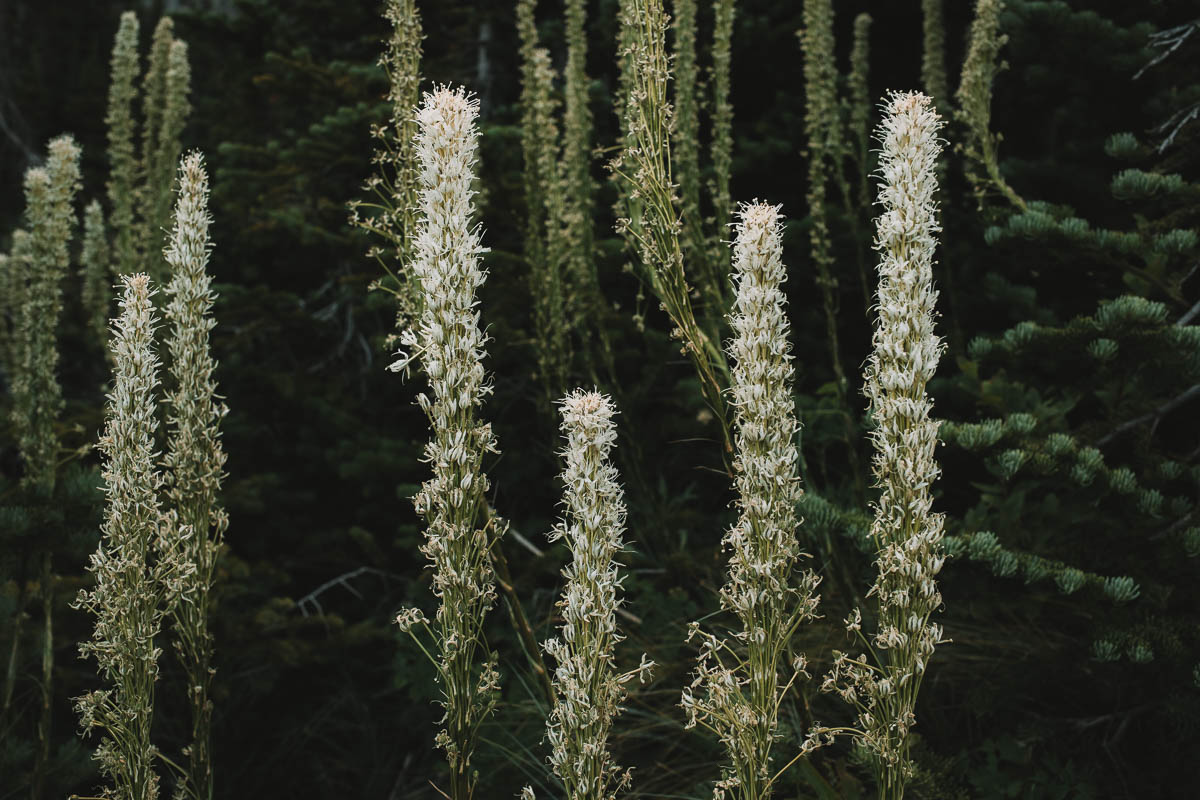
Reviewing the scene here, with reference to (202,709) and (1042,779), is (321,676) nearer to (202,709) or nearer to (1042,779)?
(202,709)

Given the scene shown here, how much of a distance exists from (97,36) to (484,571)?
441 inches

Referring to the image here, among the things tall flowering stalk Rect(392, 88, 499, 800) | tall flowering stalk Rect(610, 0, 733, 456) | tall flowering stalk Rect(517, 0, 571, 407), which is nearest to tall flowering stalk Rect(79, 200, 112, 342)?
tall flowering stalk Rect(517, 0, 571, 407)

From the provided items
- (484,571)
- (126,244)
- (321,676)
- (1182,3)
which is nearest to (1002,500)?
(484,571)

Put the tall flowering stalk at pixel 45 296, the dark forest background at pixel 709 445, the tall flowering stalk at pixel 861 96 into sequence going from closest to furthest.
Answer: the dark forest background at pixel 709 445, the tall flowering stalk at pixel 45 296, the tall flowering stalk at pixel 861 96

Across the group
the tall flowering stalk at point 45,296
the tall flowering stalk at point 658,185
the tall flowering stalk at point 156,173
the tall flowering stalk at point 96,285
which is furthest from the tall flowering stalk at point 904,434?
the tall flowering stalk at point 96,285

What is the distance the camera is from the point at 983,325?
15.4 ft

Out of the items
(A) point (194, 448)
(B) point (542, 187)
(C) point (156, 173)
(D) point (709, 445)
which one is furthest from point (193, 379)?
(D) point (709, 445)

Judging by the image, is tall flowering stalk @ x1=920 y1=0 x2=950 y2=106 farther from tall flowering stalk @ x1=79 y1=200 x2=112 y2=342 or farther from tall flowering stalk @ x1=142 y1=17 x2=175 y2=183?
tall flowering stalk @ x1=79 y1=200 x2=112 y2=342

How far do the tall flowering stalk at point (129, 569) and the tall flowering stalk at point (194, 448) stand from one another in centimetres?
13

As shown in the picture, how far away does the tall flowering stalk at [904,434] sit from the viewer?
1.72 metres

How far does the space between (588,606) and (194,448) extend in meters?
1.23

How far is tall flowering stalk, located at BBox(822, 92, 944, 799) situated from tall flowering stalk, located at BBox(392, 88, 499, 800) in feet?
2.60

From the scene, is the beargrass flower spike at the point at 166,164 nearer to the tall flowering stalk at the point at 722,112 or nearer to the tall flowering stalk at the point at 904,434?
the tall flowering stalk at the point at 722,112

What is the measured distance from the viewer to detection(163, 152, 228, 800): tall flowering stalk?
2.30 metres
